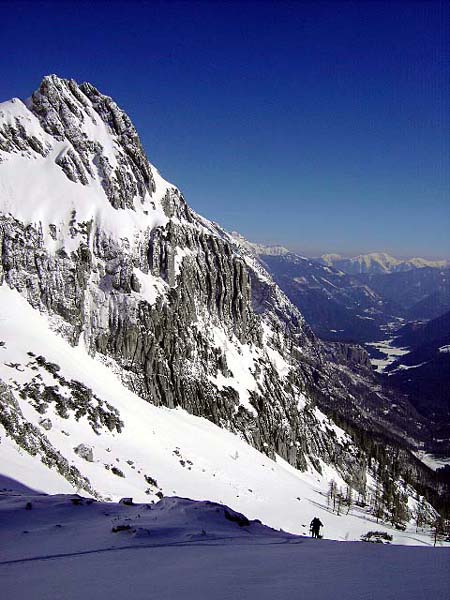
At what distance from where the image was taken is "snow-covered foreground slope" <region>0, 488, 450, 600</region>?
870 cm

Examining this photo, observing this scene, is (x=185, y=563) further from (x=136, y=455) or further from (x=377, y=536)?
(x=377, y=536)

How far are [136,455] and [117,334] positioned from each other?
2754 cm

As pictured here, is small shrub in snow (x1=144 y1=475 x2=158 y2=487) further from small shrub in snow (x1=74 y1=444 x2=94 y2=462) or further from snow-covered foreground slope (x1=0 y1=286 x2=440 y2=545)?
small shrub in snow (x1=74 y1=444 x2=94 y2=462)

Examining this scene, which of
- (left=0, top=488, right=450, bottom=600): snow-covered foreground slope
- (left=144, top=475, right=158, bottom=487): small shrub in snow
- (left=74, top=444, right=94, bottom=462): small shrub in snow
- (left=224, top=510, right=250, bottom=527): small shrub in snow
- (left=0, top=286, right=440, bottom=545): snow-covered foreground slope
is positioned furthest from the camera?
(left=144, top=475, right=158, bottom=487): small shrub in snow

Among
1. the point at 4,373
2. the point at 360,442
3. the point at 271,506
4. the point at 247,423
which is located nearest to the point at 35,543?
the point at 4,373

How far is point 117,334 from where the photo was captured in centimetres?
7856

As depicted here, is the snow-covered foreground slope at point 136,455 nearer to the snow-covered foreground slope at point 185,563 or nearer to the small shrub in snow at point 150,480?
the small shrub in snow at point 150,480

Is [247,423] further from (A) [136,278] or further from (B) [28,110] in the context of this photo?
(B) [28,110]

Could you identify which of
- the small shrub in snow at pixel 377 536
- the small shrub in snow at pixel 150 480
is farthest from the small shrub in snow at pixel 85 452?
the small shrub in snow at pixel 377 536

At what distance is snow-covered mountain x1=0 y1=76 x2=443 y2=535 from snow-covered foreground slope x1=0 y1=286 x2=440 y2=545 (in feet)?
1.00

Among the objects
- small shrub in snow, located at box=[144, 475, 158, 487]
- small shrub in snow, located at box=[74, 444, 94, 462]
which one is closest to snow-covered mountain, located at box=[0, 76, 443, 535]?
small shrub in snow, located at box=[74, 444, 94, 462]

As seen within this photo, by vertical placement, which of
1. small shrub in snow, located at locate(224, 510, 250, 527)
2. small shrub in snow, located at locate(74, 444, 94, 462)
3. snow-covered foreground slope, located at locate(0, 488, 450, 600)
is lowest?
small shrub in snow, located at locate(74, 444, 94, 462)

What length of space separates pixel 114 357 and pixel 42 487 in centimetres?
4595

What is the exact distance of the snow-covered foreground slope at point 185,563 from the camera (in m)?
8.70
